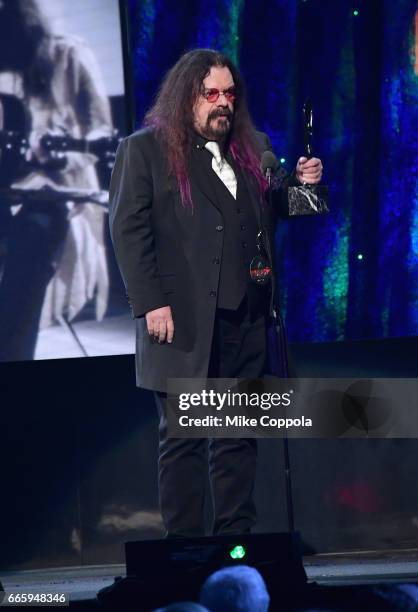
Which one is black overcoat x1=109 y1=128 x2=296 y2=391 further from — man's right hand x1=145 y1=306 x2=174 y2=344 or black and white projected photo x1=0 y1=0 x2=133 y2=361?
black and white projected photo x1=0 y1=0 x2=133 y2=361

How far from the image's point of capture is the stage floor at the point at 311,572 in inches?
152

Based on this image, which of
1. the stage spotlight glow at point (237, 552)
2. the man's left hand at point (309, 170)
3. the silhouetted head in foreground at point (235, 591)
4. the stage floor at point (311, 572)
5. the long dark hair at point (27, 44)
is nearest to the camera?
the silhouetted head in foreground at point (235, 591)

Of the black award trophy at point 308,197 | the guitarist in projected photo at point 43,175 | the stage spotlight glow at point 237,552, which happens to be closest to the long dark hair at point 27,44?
the guitarist in projected photo at point 43,175

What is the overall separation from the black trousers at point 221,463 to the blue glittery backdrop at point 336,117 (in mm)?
715

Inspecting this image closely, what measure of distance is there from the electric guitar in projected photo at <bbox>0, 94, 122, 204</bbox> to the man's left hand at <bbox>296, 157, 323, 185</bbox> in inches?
41.3

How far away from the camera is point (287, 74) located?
4.09m

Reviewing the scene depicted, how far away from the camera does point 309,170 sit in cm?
325

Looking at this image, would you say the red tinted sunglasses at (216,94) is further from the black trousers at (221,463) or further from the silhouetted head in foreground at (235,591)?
the silhouetted head in foreground at (235,591)

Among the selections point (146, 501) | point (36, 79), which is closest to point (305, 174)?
point (36, 79)

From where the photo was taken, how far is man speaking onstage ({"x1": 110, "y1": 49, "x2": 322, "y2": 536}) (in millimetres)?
3334

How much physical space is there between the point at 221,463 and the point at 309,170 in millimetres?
900

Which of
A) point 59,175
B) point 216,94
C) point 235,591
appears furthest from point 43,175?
point 235,591

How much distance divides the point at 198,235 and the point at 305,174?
1.22ft

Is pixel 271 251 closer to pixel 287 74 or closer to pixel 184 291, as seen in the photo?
pixel 184 291
